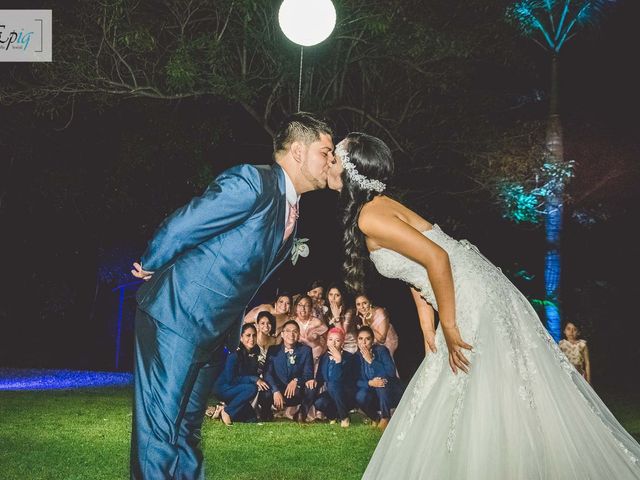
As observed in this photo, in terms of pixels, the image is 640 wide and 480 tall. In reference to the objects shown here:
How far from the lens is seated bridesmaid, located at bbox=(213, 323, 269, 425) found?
10.1 meters

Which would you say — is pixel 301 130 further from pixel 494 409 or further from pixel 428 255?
pixel 494 409

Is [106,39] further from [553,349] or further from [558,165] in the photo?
[553,349]

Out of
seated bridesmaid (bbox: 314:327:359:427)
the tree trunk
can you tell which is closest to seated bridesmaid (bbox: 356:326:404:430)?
seated bridesmaid (bbox: 314:327:359:427)

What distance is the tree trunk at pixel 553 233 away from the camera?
1603 cm

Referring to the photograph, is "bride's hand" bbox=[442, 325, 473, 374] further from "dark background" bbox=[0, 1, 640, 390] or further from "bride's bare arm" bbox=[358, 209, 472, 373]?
"dark background" bbox=[0, 1, 640, 390]

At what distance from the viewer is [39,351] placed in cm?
2639

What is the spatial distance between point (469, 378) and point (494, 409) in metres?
0.21

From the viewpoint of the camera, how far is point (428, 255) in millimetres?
4168

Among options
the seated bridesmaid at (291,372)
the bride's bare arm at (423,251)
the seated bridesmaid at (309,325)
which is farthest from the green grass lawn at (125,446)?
the bride's bare arm at (423,251)

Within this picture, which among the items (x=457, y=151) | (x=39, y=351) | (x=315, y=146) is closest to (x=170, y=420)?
(x=315, y=146)

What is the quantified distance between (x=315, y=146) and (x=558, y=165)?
11577mm

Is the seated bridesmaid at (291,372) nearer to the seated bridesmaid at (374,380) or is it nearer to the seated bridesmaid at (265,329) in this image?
the seated bridesmaid at (265,329)

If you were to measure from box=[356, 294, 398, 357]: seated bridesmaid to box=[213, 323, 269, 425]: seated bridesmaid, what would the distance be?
4.57 feet

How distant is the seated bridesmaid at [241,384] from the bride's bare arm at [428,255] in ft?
19.5
